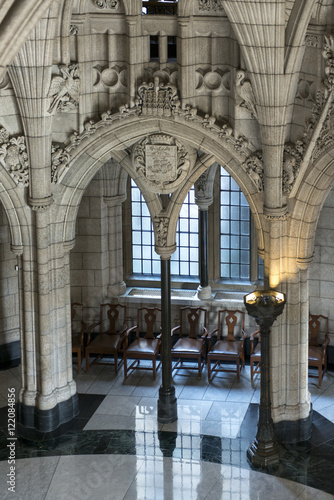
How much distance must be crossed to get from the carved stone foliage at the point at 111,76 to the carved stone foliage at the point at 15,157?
1.34 m

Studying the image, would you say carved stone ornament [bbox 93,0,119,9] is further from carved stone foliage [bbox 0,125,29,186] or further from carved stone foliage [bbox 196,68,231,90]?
carved stone foliage [bbox 0,125,29,186]

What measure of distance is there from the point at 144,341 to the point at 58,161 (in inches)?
148

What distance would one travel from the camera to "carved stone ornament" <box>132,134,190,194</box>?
500 inches

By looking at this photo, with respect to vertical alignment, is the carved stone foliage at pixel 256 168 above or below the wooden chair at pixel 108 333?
above

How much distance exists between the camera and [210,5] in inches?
466

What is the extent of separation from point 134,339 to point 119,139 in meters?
4.47

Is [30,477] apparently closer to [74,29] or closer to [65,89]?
[65,89]

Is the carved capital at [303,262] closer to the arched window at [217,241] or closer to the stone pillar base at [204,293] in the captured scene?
the arched window at [217,241]

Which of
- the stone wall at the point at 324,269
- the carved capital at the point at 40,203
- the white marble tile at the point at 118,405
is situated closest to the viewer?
the carved capital at the point at 40,203

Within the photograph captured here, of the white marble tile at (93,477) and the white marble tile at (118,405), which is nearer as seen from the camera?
the white marble tile at (93,477)

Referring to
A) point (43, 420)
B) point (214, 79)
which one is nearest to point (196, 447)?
point (43, 420)

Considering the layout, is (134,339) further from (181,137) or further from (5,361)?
(181,137)

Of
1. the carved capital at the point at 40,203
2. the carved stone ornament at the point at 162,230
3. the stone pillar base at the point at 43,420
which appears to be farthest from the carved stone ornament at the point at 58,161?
the stone pillar base at the point at 43,420

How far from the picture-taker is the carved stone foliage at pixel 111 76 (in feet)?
40.6
